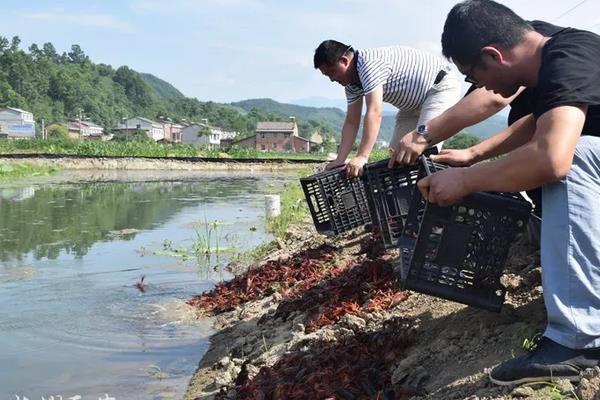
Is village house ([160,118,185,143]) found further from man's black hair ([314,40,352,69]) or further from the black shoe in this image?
the black shoe

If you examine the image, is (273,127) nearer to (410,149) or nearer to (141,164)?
(141,164)

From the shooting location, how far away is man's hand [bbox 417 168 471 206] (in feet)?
8.72

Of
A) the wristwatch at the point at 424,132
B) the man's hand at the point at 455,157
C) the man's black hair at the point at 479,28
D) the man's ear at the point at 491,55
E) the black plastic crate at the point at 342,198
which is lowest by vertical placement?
the black plastic crate at the point at 342,198

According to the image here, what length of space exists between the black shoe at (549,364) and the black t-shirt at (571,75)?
2.82 ft

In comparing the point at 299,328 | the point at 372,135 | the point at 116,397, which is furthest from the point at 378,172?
the point at 116,397

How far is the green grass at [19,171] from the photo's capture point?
3076 cm

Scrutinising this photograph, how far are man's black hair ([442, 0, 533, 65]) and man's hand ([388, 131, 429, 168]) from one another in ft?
3.51

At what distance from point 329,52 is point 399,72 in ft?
1.96

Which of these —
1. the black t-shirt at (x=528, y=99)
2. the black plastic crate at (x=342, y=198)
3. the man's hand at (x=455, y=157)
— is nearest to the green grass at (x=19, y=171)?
the black plastic crate at (x=342, y=198)

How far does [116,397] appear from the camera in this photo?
424 centimetres

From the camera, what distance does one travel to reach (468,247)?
9.56 ft

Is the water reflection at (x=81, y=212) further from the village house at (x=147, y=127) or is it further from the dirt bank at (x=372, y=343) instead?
the village house at (x=147, y=127)

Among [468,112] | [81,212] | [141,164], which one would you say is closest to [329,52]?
[468,112]

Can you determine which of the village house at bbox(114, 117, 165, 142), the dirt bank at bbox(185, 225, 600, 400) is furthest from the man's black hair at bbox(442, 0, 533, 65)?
the village house at bbox(114, 117, 165, 142)
